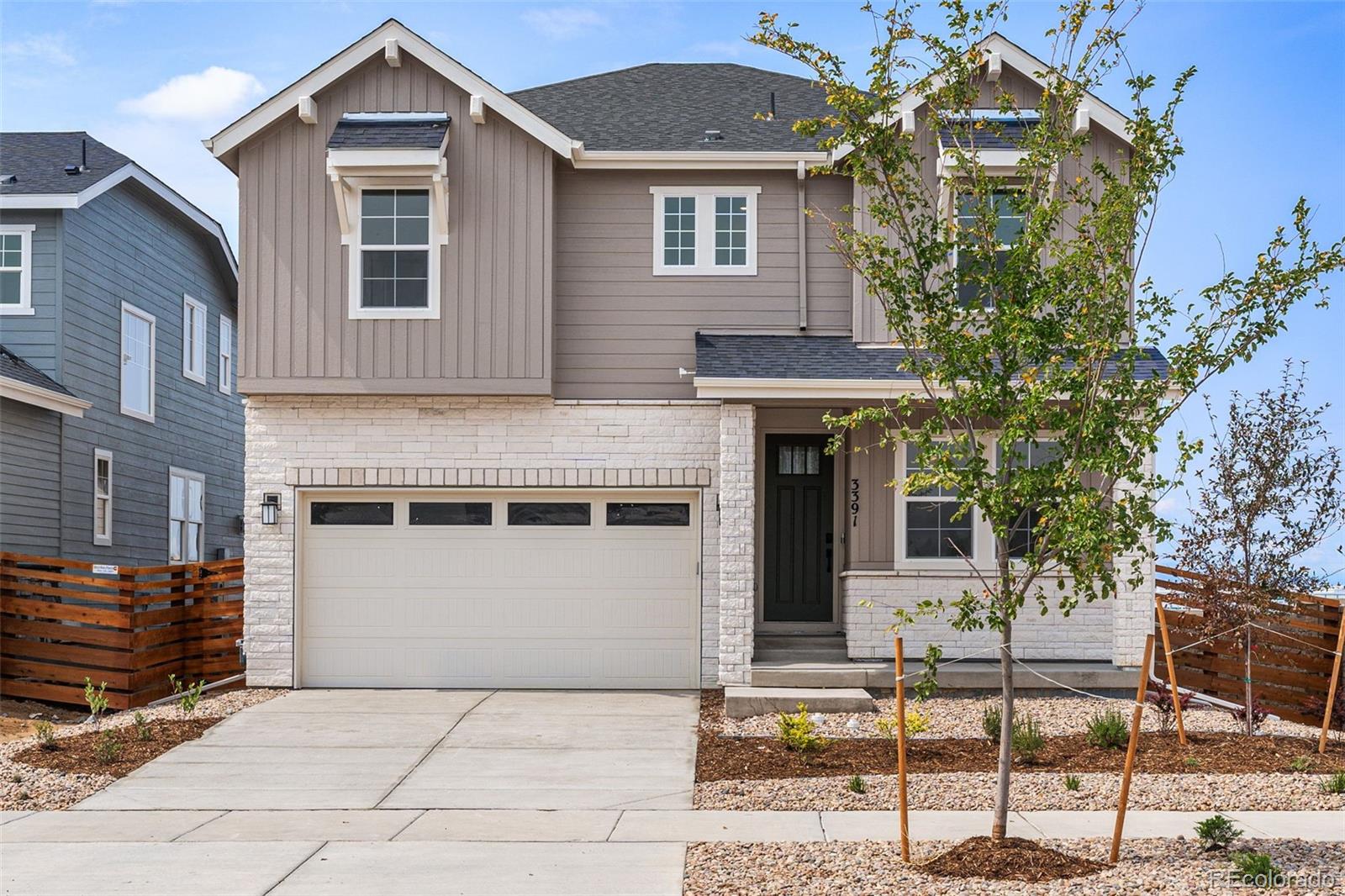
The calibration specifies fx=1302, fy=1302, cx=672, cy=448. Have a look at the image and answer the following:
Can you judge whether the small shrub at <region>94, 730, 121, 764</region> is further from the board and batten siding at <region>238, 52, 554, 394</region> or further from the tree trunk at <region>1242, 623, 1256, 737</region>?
the tree trunk at <region>1242, 623, 1256, 737</region>

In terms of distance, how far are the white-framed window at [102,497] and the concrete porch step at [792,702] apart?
409 inches

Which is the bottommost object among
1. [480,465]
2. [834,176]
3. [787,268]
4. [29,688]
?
[29,688]

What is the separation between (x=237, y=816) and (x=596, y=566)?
20.3ft

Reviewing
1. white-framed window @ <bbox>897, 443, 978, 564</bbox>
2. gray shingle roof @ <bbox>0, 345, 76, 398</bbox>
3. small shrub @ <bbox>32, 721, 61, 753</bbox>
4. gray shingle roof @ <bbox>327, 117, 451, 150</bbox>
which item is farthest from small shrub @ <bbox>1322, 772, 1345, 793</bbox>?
gray shingle roof @ <bbox>0, 345, 76, 398</bbox>

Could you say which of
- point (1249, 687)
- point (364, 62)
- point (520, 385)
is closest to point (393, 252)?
point (520, 385)

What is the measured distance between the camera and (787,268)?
1496 cm

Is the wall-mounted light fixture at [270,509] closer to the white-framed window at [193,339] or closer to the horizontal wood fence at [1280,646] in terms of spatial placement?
the white-framed window at [193,339]

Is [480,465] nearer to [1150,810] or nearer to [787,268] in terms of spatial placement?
[787,268]

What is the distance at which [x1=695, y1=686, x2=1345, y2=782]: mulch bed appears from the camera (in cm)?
985

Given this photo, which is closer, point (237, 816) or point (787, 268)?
point (237, 816)

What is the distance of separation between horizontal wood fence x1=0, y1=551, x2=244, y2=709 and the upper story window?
371 cm

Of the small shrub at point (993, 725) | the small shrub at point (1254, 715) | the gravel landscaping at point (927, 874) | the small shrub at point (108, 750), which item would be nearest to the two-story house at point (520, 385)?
the small shrub at point (1254, 715)

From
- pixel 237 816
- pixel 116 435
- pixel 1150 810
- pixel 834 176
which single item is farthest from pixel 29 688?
pixel 1150 810

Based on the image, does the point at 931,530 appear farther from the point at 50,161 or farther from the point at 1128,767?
the point at 50,161
